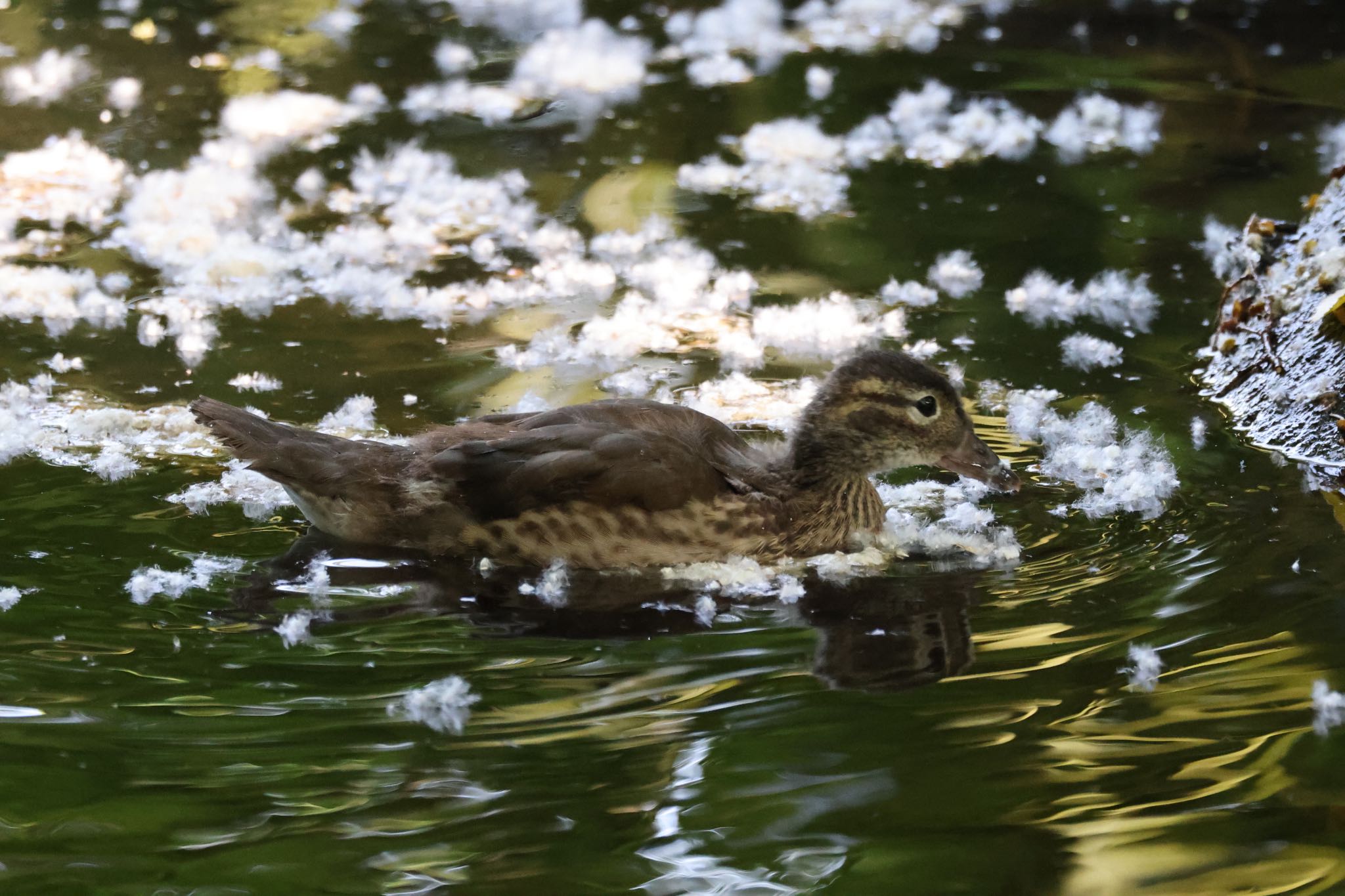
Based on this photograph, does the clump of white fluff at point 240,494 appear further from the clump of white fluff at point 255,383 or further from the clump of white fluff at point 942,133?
the clump of white fluff at point 942,133

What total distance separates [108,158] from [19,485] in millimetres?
3326

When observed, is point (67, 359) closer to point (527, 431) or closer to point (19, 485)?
point (19, 485)

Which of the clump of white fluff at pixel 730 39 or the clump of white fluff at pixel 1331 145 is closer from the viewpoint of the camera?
the clump of white fluff at pixel 1331 145

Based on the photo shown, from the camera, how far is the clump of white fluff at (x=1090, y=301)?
5637mm

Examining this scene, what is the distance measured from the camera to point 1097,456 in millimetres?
4492

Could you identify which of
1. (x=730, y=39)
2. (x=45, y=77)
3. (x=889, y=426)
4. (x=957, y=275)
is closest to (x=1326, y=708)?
(x=889, y=426)

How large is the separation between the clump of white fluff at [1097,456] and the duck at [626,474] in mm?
282

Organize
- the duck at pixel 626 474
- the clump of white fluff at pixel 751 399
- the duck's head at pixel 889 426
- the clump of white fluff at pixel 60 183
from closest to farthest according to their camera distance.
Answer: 1. the duck at pixel 626 474
2. the duck's head at pixel 889 426
3. the clump of white fluff at pixel 751 399
4. the clump of white fluff at pixel 60 183

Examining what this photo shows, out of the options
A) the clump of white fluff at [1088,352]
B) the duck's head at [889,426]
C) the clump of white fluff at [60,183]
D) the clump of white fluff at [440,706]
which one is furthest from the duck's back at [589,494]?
the clump of white fluff at [60,183]

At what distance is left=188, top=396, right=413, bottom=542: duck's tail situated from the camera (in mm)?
4055

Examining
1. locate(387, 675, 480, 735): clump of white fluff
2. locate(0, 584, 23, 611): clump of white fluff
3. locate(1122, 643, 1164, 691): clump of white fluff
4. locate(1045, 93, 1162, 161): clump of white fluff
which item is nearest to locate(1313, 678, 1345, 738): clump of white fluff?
locate(1122, 643, 1164, 691): clump of white fluff

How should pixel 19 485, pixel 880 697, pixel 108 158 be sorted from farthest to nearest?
pixel 108 158
pixel 19 485
pixel 880 697

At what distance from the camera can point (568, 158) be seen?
7383 mm

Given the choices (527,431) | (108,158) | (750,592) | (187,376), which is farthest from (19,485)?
(108,158)
